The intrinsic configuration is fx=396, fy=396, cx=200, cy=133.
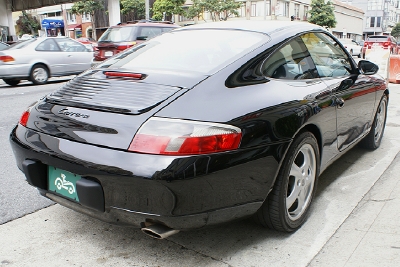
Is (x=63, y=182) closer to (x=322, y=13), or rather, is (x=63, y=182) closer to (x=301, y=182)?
(x=301, y=182)

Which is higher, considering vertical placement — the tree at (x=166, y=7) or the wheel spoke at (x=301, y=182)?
the tree at (x=166, y=7)

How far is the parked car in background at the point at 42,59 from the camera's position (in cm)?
1103

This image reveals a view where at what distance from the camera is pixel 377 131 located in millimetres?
4629

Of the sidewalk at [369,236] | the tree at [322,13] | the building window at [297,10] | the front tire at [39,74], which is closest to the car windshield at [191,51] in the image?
the sidewalk at [369,236]

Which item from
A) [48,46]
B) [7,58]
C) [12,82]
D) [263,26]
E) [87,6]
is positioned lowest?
[12,82]

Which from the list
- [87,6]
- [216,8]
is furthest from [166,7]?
[87,6]

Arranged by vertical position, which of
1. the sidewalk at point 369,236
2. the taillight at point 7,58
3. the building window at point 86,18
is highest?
the building window at point 86,18

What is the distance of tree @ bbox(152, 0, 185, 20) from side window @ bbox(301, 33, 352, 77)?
156ft

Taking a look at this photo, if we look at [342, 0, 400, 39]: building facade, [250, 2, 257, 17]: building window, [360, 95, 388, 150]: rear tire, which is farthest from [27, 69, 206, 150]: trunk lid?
[342, 0, 400, 39]: building facade

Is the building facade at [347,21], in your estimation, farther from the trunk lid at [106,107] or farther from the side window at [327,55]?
the trunk lid at [106,107]

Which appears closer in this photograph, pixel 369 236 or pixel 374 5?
pixel 369 236

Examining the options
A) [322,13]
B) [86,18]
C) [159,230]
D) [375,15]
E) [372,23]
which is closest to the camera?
[159,230]

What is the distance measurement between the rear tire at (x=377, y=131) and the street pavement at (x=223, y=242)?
1329 millimetres

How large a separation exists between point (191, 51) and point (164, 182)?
48.4 inches
